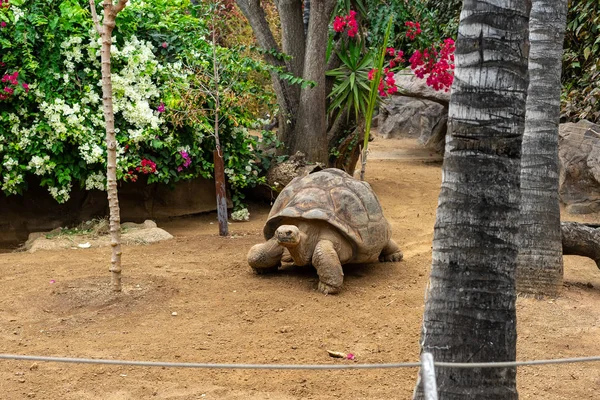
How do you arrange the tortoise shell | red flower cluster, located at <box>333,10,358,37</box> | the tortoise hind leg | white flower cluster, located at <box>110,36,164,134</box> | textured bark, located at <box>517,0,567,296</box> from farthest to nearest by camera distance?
1. red flower cluster, located at <box>333,10,358,37</box>
2. white flower cluster, located at <box>110,36,164,134</box>
3. the tortoise hind leg
4. the tortoise shell
5. textured bark, located at <box>517,0,567,296</box>

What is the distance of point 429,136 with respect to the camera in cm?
1477

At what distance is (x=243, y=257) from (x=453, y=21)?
8880 mm

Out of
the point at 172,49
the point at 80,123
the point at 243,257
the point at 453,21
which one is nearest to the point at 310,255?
the point at 243,257

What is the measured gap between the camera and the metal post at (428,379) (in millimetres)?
1961

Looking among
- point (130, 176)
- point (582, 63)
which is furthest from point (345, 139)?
point (582, 63)

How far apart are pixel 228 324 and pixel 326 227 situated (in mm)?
1417

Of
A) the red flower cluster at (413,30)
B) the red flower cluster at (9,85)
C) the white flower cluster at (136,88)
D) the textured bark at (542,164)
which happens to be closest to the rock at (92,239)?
the white flower cluster at (136,88)

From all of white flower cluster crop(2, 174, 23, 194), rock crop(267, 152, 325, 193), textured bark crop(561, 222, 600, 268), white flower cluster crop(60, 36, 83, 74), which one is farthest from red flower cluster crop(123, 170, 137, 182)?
textured bark crop(561, 222, 600, 268)

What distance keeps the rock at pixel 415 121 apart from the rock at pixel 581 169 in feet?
15.6

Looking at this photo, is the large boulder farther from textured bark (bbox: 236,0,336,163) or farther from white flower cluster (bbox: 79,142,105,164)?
textured bark (bbox: 236,0,336,163)

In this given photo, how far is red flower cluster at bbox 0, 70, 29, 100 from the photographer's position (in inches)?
290

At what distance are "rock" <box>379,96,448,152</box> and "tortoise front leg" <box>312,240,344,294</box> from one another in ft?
28.9

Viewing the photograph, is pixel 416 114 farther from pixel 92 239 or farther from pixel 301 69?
pixel 92 239

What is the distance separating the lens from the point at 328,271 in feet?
18.4
